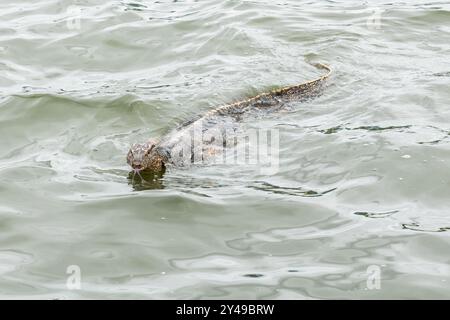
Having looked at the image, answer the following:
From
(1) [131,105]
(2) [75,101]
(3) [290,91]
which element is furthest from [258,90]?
(2) [75,101]

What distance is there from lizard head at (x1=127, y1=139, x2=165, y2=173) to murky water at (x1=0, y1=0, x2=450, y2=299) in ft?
0.68

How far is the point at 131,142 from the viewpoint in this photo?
1011 cm

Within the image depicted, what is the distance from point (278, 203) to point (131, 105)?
362cm

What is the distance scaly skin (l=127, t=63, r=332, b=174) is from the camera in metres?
9.09

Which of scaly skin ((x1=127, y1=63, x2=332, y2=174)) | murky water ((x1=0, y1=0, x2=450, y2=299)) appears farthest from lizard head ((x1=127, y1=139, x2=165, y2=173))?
murky water ((x1=0, y1=0, x2=450, y2=299))

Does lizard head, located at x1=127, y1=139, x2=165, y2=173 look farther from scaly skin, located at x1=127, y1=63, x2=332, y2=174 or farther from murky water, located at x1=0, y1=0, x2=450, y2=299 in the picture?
murky water, located at x1=0, y1=0, x2=450, y2=299

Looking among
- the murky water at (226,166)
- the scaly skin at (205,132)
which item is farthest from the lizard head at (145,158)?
the murky water at (226,166)

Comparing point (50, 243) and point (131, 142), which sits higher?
point (131, 142)

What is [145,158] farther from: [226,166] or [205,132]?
[205,132]

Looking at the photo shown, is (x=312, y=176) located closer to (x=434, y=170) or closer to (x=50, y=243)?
(x=434, y=170)

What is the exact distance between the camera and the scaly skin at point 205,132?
29.8 feet
